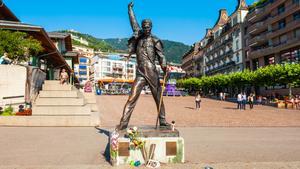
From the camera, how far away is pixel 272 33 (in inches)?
1966

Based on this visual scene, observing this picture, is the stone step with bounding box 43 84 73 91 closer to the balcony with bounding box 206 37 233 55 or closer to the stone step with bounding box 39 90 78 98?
the stone step with bounding box 39 90 78 98

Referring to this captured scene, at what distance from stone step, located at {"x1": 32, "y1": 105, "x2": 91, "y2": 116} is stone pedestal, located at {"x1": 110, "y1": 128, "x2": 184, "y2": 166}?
29.9 feet

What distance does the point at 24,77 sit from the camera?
18.2 meters

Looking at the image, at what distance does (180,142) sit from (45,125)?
939cm

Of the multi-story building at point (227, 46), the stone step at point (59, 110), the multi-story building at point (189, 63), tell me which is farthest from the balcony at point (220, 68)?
the stone step at point (59, 110)

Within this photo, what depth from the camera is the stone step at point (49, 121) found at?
14.2 m

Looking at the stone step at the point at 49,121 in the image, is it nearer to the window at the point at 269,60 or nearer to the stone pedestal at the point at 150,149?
the stone pedestal at the point at 150,149

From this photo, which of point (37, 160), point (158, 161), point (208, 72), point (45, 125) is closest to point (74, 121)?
point (45, 125)

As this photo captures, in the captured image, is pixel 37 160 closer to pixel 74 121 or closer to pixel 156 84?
pixel 156 84

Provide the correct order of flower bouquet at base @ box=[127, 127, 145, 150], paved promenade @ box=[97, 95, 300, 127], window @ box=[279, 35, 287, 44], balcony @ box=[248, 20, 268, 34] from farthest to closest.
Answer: balcony @ box=[248, 20, 268, 34]
window @ box=[279, 35, 287, 44]
paved promenade @ box=[97, 95, 300, 127]
flower bouquet at base @ box=[127, 127, 145, 150]

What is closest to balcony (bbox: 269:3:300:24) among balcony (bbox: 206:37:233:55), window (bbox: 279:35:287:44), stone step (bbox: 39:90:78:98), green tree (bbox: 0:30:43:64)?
window (bbox: 279:35:287:44)

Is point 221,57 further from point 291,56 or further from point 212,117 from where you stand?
point 212,117

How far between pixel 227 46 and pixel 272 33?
70.8 feet

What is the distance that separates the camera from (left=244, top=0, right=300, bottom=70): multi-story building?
145 ft
